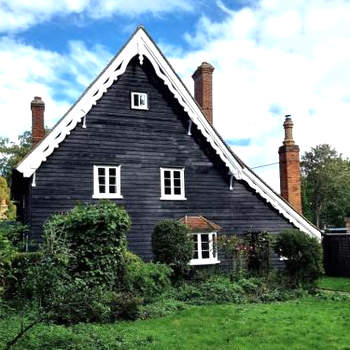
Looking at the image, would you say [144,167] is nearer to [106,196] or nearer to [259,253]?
[106,196]

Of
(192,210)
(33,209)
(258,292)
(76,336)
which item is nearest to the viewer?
(76,336)

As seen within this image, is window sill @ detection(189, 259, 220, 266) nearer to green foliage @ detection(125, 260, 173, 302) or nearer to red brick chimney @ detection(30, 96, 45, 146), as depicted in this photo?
green foliage @ detection(125, 260, 173, 302)

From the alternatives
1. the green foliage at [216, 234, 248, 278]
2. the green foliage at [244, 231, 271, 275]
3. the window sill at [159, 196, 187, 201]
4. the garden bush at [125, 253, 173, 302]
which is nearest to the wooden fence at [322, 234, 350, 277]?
the green foliage at [244, 231, 271, 275]

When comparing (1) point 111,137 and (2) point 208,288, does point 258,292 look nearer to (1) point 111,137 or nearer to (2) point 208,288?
(2) point 208,288

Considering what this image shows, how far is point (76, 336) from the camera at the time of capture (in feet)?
31.9

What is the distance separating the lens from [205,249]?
2070 cm

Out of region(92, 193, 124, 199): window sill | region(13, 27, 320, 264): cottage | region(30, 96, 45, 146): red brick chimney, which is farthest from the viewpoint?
region(30, 96, 45, 146): red brick chimney

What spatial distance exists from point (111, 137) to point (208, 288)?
7634mm

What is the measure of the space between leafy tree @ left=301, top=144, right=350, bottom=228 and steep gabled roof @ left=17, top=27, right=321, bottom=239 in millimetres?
51870

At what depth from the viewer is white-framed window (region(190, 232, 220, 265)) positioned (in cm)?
2031

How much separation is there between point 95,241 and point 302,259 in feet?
26.4

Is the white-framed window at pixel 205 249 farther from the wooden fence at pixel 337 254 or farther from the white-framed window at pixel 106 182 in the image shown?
the wooden fence at pixel 337 254

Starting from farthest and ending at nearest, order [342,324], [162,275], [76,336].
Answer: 1. [162,275]
2. [342,324]
3. [76,336]

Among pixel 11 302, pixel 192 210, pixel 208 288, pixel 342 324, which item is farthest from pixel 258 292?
pixel 11 302
